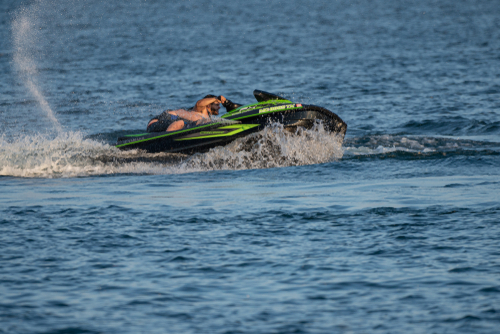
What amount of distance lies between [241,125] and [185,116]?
126 cm

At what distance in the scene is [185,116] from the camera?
11961 mm

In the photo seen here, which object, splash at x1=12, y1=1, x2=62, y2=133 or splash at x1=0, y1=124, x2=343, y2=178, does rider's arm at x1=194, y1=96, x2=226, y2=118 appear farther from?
splash at x1=12, y1=1, x2=62, y2=133

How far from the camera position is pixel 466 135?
1371 cm

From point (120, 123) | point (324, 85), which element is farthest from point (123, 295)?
point (324, 85)

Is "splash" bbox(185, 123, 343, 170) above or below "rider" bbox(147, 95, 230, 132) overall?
below

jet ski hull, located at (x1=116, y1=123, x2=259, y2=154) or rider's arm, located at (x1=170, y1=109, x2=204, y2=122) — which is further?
rider's arm, located at (x1=170, y1=109, x2=204, y2=122)

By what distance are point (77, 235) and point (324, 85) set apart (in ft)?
53.8

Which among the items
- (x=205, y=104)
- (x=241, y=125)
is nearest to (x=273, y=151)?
(x=241, y=125)

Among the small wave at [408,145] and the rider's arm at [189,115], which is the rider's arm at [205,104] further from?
the small wave at [408,145]

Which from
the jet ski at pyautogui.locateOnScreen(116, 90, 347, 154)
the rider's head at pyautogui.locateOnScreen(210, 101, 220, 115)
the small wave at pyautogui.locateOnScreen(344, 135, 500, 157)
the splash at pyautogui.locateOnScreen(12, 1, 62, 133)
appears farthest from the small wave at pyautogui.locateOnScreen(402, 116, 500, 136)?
the splash at pyautogui.locateOnScreen(12, 1, 62, 133)

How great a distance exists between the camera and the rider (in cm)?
1170

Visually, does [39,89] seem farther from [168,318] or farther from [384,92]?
[168,318]

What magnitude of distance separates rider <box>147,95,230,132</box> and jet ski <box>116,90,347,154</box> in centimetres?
25

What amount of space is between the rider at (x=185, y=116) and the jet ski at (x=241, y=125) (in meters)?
0.25
